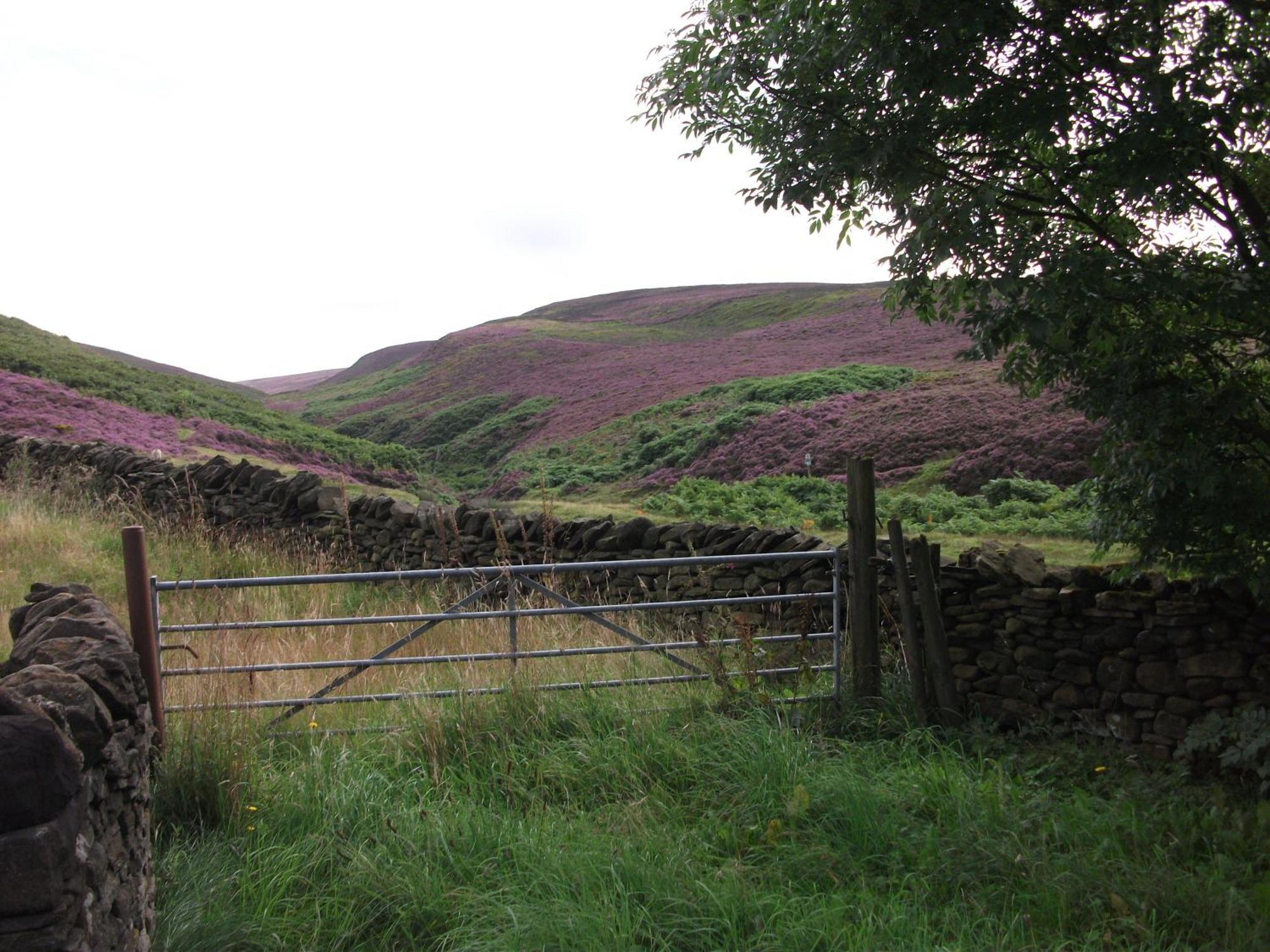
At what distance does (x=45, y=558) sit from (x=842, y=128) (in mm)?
9306

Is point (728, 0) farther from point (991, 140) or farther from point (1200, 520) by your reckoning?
point (1200, 520)

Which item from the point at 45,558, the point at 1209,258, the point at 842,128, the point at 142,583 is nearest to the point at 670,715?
the point at 142,583

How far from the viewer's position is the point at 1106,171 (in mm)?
4352

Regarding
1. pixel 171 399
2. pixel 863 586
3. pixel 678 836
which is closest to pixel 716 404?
pixel 171 399

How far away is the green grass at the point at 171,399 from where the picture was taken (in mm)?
25188

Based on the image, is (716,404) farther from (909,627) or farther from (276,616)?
(909,627)

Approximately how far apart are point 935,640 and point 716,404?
2028cm

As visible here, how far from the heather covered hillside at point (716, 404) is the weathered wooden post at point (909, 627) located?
1.28m

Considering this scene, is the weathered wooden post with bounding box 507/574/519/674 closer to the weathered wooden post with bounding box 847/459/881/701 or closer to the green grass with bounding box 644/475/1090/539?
the weathered wooden post with bounding box 847/459/881/701

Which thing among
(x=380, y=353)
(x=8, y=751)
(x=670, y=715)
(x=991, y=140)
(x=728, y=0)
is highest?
(x=380, y=353)

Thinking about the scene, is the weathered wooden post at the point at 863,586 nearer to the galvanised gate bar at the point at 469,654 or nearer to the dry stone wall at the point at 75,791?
the galvanised gate bar at the point at 469,654

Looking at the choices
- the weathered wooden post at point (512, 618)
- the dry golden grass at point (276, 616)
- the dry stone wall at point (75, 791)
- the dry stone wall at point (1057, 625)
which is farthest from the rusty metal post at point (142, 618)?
the dry stone wall at point (1057, 625)

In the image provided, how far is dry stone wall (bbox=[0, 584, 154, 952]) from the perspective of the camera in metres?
2.29

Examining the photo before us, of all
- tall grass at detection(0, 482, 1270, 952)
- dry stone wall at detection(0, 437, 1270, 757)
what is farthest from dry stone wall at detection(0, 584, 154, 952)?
dry stone wall at detection(0, 437, 1270, 757)
